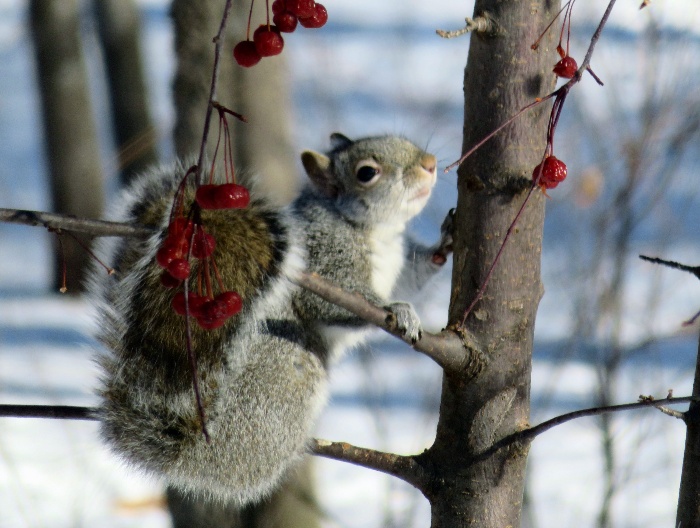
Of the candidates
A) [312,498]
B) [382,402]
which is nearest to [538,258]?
[312,498]

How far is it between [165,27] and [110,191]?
204cm

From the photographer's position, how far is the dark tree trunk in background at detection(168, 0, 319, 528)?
2.53m

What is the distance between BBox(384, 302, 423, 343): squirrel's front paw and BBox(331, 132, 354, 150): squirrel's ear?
579mm

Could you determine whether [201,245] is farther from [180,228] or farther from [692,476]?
[692,476]

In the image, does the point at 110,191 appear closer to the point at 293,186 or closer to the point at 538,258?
the point at 293,186

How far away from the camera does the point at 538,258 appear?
130 cm

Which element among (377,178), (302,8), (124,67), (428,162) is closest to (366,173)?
(377,178)

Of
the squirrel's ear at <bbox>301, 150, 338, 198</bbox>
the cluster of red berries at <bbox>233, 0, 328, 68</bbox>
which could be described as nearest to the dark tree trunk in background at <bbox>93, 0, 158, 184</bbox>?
the squirrel's ear at <bbox>301, 150, 338, 198</bbox>

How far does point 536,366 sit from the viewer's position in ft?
12.9

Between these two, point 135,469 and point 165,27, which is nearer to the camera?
point 135,469

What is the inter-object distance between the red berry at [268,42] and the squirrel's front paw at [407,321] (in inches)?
15.7

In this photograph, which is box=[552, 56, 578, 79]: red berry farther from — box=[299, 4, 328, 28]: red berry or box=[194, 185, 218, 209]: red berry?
box=[194, 185, 218, 209]: red berry

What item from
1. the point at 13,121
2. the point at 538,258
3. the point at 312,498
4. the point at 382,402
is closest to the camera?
the point at 538,258

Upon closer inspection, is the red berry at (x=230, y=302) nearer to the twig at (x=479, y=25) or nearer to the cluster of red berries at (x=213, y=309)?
the cluster of red berries at (x=213, y=309)
